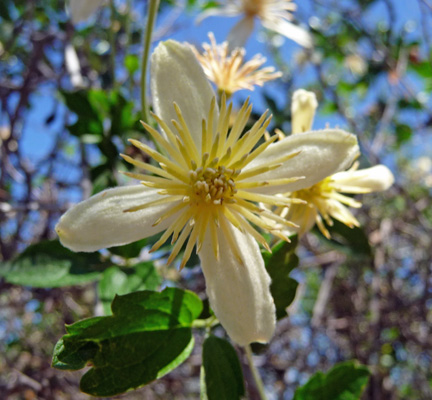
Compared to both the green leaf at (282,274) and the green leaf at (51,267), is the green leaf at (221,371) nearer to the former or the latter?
the green leaf at (282,274)

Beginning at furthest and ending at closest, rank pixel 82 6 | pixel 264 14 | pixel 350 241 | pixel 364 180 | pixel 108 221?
pixel 264 14, pixel 350 241, pixel 82 6, pixel 364 180, pixel 108 221

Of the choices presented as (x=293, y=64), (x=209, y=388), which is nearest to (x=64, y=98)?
(x=209, y=388)

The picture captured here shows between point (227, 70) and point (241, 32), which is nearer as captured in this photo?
point (227, 70)

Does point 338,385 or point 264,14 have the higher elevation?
point 264,14

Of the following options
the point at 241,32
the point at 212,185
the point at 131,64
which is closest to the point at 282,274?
the point at 212,185

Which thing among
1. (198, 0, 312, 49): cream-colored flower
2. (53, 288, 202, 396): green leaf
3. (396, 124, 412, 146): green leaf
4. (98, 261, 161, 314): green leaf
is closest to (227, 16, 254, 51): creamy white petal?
(198, 0, 312, 49): cream-colored flower

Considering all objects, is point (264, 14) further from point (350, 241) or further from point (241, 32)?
point (350, 241)

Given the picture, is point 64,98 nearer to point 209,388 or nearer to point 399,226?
point 209,388
